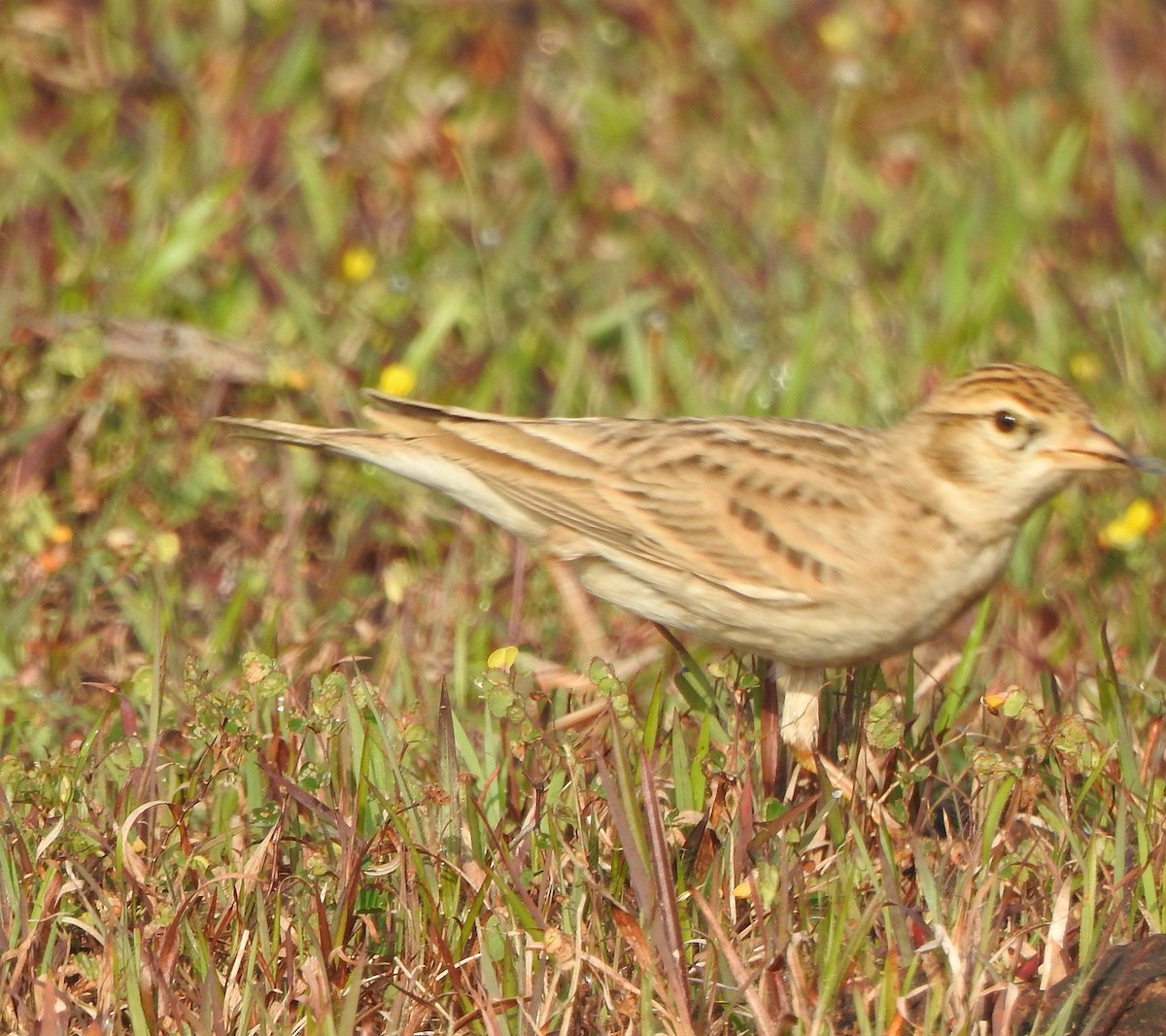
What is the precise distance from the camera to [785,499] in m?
4.98

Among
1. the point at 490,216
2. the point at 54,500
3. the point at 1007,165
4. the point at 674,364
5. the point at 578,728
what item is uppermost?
the point at 1007,165

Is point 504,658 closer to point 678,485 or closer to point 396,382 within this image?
point 678,485

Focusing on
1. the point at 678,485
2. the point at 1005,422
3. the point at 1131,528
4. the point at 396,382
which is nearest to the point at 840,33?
the point at 396,382

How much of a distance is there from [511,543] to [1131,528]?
1804 millimetres

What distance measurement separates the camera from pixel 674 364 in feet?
23.2

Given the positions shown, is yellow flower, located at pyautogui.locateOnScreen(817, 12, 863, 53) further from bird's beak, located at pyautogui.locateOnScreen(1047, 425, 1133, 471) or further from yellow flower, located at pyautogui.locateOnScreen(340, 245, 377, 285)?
bird's beak, located at pyautogui.locateOnScreen(1047, 425, 1133, 471)

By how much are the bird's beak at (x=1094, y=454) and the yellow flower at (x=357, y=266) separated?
11.1 ft

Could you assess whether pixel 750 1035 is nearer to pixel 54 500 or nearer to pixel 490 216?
pixel 54 500

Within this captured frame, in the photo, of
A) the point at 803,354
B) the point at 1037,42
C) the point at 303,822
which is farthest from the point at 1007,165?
the point at 303,822

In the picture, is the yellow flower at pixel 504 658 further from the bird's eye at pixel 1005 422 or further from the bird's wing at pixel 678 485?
the bird's eye at pixel 1005 422

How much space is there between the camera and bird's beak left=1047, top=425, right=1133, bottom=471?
460 cm

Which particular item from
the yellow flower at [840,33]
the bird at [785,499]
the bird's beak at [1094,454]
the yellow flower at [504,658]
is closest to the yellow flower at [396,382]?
the bird at [785,499]

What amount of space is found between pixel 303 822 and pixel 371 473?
222 centimetres

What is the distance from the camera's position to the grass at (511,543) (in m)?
3.94
